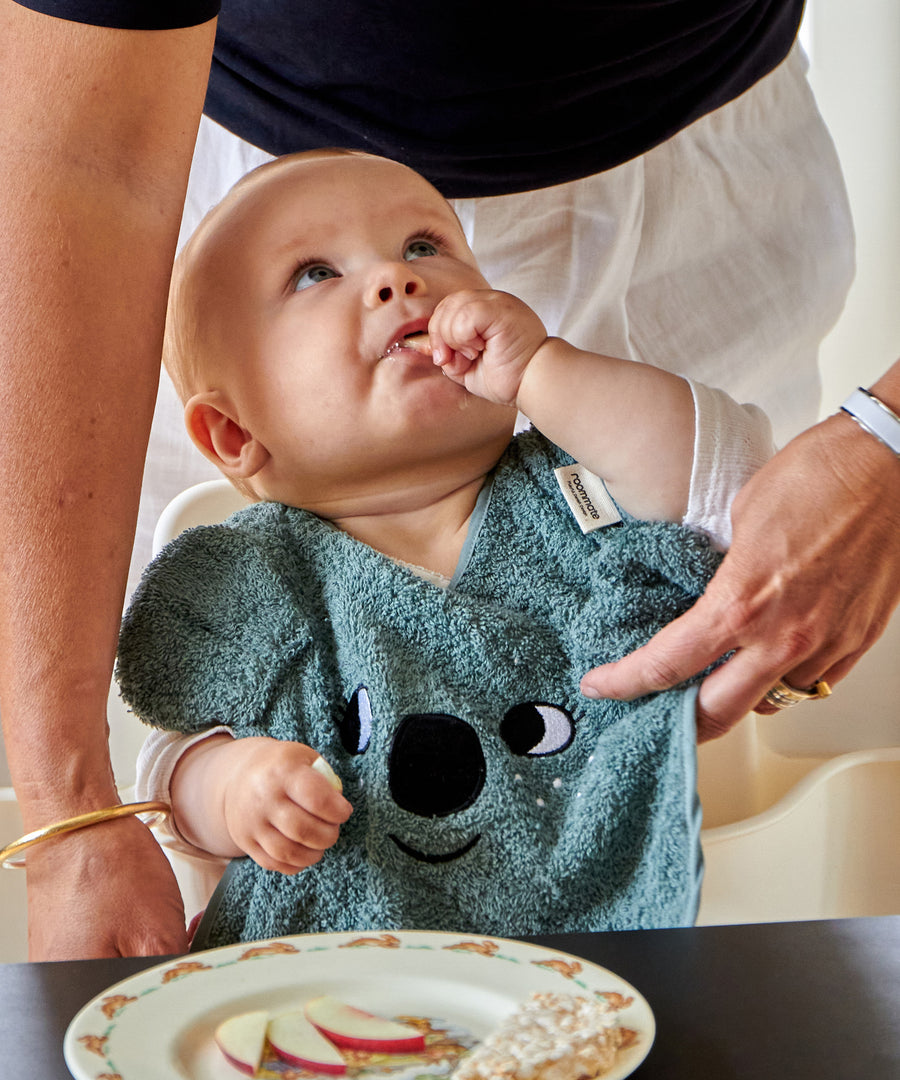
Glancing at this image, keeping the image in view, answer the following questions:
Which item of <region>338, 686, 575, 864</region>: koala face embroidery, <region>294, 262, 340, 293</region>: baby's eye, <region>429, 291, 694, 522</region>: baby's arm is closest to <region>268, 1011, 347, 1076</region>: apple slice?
<region>338, 686, 575, 864</region>: koala face embroidery

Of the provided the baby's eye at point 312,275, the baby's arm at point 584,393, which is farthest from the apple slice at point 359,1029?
the baby's eye at point 312,275

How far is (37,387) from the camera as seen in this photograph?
829 mm

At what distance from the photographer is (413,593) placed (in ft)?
2.87

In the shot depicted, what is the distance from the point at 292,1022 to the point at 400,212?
0.67 metres

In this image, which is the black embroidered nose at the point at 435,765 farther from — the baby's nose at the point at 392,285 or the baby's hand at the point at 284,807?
the baby's nose at the point at 392,285

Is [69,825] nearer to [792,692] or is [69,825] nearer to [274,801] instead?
[274,801]

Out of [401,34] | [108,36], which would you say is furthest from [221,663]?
[401,34]

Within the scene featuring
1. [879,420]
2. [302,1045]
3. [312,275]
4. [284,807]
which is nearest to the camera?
[302,1045]

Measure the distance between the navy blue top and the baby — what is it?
288 mm

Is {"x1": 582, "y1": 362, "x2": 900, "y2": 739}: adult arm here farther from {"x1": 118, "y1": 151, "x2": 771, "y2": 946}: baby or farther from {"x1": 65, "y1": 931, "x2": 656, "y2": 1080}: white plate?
{"x1": 65, "y1": 931, "x2": 656, "y2": 1080}: white plate

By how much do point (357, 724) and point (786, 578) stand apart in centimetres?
33

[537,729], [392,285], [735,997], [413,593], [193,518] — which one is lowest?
[735,997]

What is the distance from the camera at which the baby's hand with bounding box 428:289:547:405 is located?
837 mm

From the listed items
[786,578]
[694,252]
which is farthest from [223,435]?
[694,252]
